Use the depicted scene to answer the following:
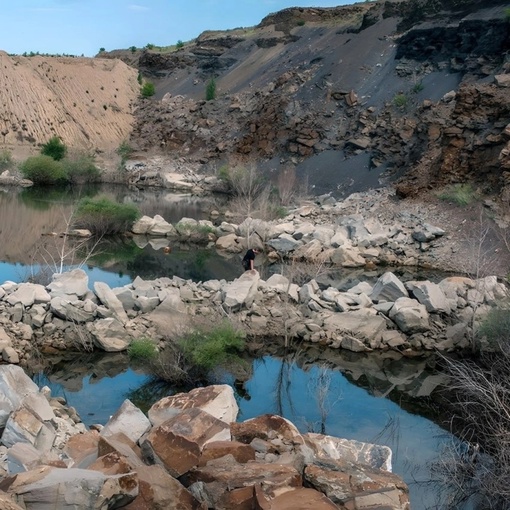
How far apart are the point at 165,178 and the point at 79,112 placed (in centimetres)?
1473

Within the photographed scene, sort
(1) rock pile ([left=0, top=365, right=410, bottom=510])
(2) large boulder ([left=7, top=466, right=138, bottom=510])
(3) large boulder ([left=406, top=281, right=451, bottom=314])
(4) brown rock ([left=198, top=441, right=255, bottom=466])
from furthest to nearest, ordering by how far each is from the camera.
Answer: (3) large boulder ([left=406, top=281, right=451, bottom=314])
(4) brown rock ([left=198, top=441, right=255, bottom=466])
(1) rock pile ([left=0, top=365, right=410, bottom=510])
(2) large boulder ([left=7, top=466, right=138, bottom=510])

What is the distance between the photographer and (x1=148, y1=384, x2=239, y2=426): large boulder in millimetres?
8039

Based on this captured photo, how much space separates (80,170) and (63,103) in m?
14.9

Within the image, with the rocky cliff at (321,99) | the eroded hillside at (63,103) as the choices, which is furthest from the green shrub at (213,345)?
the eroded hillside at (63,103)

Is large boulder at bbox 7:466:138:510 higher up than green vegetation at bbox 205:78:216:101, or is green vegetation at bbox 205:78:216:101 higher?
green vegetation at bbox 205:78:216:101

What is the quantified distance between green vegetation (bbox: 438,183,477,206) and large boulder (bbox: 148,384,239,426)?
1933cm

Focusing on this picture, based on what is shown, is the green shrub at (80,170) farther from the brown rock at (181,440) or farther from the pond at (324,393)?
the brown rock at (181,440)

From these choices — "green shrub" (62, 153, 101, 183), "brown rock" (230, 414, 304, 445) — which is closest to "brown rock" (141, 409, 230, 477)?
"brown rock" (230, 414, 304, 445)

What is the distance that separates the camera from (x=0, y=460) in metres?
6.88

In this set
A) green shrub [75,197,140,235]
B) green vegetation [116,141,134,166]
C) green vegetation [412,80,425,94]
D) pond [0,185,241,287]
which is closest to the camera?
pond [0,185,241,287]

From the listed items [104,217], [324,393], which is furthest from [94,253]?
Answer: [324,393]

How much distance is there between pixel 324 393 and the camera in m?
10.6

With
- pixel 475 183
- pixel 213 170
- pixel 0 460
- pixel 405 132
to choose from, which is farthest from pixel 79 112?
pixel 0 460

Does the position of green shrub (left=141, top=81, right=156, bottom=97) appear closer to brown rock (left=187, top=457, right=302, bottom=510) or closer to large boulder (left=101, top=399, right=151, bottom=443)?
large boulder (left=101, top=399, right=151, bottom=443)
